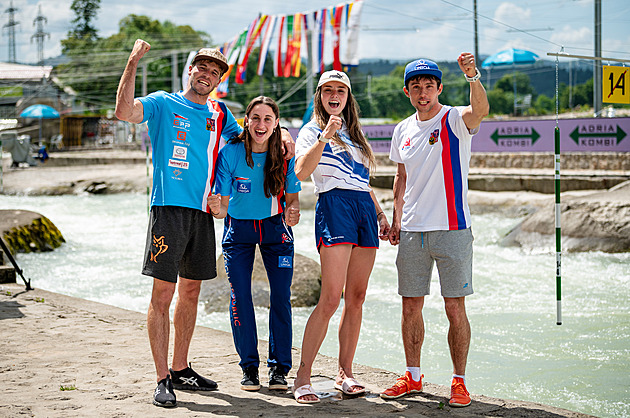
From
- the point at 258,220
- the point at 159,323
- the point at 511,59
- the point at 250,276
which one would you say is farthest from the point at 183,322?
the point at 511,59

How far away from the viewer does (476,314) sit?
7.97 m

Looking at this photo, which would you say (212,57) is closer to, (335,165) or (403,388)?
(335,165)

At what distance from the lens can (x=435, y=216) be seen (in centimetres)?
404

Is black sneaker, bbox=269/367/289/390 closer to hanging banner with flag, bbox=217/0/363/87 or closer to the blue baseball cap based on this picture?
the blue baseball cap

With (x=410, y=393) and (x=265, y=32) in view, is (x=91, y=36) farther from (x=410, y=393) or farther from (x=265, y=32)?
(x=410, y=393)

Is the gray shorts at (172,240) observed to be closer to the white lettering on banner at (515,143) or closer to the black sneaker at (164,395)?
the black sneaker at (164,395)

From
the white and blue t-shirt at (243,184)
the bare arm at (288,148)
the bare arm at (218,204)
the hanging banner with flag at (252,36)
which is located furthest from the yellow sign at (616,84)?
the hanging banner with flag at (252,36)

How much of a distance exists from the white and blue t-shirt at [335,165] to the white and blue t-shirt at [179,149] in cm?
55

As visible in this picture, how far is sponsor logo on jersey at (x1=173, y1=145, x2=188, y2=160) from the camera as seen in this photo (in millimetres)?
4012

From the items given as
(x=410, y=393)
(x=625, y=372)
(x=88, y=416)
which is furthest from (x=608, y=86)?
(x=88, y=416)

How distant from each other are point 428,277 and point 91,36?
76810 millimetres

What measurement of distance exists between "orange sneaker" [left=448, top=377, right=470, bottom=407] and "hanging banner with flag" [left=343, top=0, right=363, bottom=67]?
17.8 metres

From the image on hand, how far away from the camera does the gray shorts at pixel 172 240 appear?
3967 mm

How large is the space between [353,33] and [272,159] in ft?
58.7
